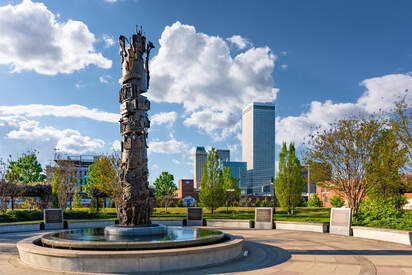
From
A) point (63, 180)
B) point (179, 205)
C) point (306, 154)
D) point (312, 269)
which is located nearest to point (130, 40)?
point (312, 269)

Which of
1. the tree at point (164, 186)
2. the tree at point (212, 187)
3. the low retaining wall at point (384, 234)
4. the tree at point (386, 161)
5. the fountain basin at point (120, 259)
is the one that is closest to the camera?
the fountain basin at point (120, 259)

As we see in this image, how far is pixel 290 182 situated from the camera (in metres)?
41.1

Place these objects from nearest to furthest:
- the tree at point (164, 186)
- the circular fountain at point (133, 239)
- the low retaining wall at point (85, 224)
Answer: the circular fountain at point (133, 239), the low retaining wall at point (85, 224), the tree at point (164, 186)

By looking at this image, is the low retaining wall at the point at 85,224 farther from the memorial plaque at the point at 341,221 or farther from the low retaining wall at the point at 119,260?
the memorial plaque at the point at 341,221

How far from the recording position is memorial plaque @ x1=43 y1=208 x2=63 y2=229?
2333 cm

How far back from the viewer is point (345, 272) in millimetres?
10172

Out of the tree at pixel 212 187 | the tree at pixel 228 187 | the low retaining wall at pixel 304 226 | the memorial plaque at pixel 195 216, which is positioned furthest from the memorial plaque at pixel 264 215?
the tree at pixel 228 187

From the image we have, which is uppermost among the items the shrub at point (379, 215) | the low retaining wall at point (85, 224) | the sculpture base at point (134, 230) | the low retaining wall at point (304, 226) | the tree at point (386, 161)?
the tree at point (386, 161)

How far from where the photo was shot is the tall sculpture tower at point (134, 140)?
14406mm

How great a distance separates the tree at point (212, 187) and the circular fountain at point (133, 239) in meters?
28.0

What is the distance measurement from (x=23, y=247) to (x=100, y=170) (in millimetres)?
23675

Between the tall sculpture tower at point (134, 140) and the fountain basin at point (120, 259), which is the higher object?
the tall sculpture tower at point (134, 140)

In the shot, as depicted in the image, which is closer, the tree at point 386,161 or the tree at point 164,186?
the tree at point 386,161

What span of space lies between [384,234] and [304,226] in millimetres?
5960
